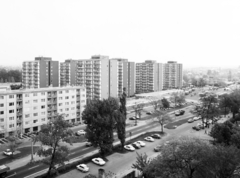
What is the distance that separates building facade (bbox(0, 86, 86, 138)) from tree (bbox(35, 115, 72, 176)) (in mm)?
4474

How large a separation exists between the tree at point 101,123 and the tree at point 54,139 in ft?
5.80

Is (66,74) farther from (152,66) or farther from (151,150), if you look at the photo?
(151,150)

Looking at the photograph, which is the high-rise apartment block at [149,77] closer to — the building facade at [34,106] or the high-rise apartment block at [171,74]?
the high-rise apartment block at [171,74]

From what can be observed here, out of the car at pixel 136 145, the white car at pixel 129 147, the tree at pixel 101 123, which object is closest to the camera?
the tree at pixel 101 123

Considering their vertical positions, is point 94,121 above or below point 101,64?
below

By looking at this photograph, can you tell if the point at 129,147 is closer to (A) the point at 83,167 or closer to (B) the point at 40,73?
(A) the point at 83,167

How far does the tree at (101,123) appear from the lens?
450 inches

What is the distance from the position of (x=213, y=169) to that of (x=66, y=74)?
28555 mm

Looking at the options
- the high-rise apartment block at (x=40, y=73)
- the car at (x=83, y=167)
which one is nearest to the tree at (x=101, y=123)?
the car at (x=83, y=167)

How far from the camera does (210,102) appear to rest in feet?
60.1

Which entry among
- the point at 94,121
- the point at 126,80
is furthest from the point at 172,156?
the point at 126,80

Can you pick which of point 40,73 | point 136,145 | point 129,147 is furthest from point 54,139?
point 40,73

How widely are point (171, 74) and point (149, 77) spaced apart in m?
6.75

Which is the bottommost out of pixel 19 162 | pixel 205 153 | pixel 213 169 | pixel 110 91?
pixel 19 162
